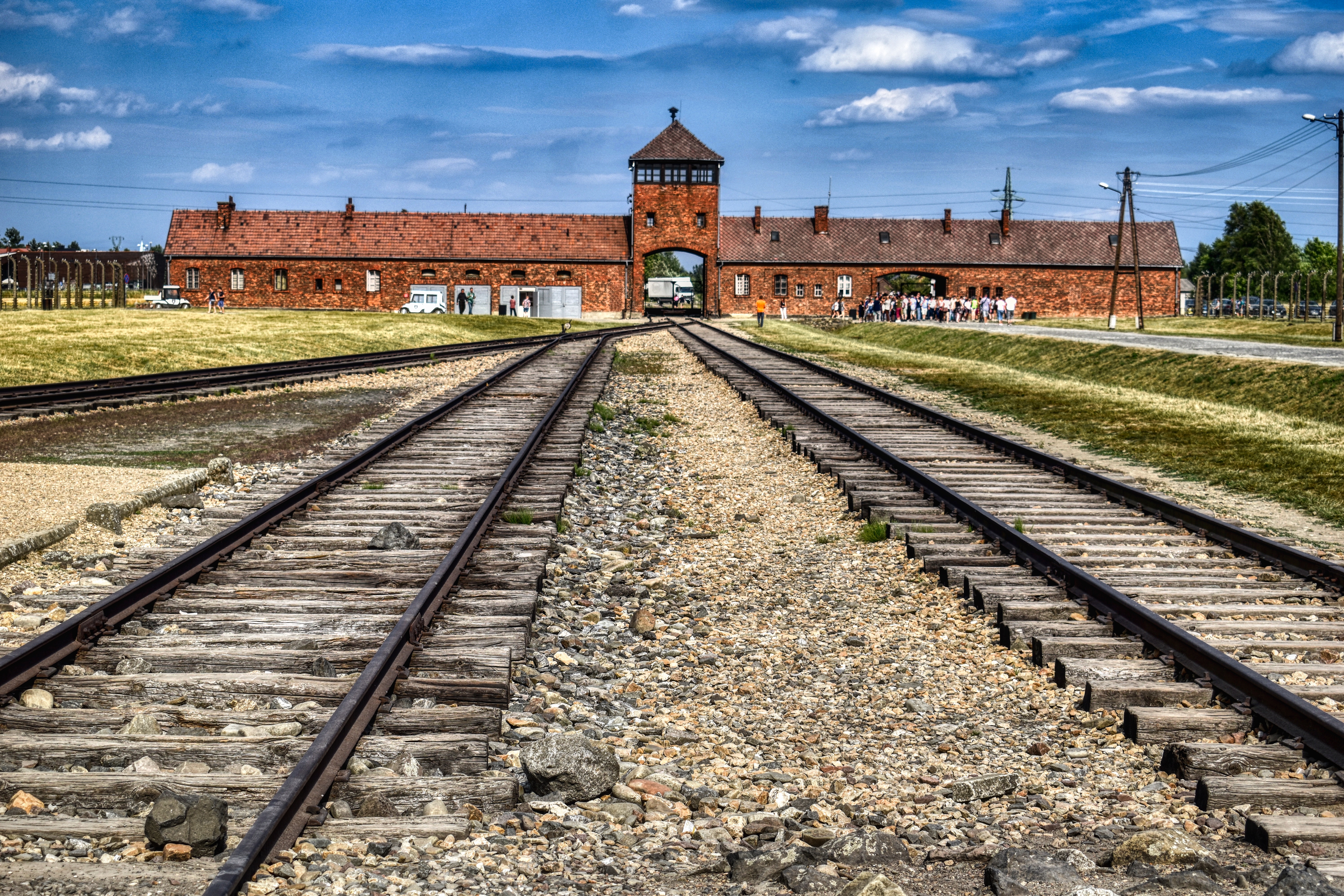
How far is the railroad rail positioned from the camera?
1766 cm

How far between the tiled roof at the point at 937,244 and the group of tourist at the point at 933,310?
9.34 metres

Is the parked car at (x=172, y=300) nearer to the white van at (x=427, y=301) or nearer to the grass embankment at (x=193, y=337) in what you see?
the white van at (x=427, y=301)

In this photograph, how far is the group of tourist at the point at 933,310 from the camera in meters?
66.4

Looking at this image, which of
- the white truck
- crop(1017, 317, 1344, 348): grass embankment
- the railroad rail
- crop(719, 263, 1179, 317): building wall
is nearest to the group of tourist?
crop(1017, 317, 1344, 348): grass embankment

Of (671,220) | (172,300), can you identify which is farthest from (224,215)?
(671,220)

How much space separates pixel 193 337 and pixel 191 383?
14.4 metres

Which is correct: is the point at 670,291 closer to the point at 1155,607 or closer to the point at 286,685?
the point at 1155,607

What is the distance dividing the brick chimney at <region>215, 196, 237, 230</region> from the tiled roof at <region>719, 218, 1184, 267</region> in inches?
1255

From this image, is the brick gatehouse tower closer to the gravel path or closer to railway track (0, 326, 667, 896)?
the gravel path

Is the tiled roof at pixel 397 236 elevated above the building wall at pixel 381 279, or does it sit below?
above

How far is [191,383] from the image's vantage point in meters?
21.2

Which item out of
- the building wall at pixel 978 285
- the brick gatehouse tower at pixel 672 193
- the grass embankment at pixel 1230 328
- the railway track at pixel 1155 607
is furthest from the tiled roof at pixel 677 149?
the railway track at pixel 1155 607

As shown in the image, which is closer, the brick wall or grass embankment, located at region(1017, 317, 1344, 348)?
grass embankment, located at region(1017, 317, 1344, 348)

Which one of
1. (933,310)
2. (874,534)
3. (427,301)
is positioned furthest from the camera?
(427,301)
